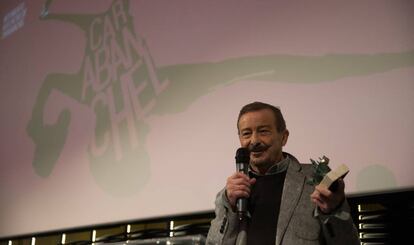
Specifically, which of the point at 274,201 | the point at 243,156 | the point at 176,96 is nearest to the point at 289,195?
the point at 274,201

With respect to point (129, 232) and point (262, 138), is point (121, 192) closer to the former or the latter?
point (129, 232)

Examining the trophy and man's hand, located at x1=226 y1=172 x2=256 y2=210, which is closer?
the trophy

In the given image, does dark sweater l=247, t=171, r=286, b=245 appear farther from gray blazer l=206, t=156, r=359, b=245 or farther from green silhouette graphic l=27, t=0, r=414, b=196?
green silhouette graphic l=27, t=0, r=414, b=196

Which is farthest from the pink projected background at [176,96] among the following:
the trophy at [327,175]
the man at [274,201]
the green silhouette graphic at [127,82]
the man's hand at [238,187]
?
the man's hand at [238,187]

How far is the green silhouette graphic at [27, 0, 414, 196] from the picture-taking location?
2262mm

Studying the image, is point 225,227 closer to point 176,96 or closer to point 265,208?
point 265,208

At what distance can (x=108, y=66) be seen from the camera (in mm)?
3420

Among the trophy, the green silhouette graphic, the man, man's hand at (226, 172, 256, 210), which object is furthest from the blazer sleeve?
the green silhouette graphic

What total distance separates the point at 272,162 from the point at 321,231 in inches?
11.4

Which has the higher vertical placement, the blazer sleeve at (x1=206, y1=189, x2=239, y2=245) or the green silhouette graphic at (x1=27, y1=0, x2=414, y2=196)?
the green silhouette graphic at (x1=27, y1=0, x2=414, y2=196)

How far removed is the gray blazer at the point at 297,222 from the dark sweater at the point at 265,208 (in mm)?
50

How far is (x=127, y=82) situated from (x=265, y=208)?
174 cm

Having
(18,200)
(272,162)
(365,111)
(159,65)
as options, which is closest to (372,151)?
(365,111)

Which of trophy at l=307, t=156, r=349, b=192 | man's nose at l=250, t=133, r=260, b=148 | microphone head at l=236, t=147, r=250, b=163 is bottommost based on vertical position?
trophy at l=307, t=156, r=349, b=192
